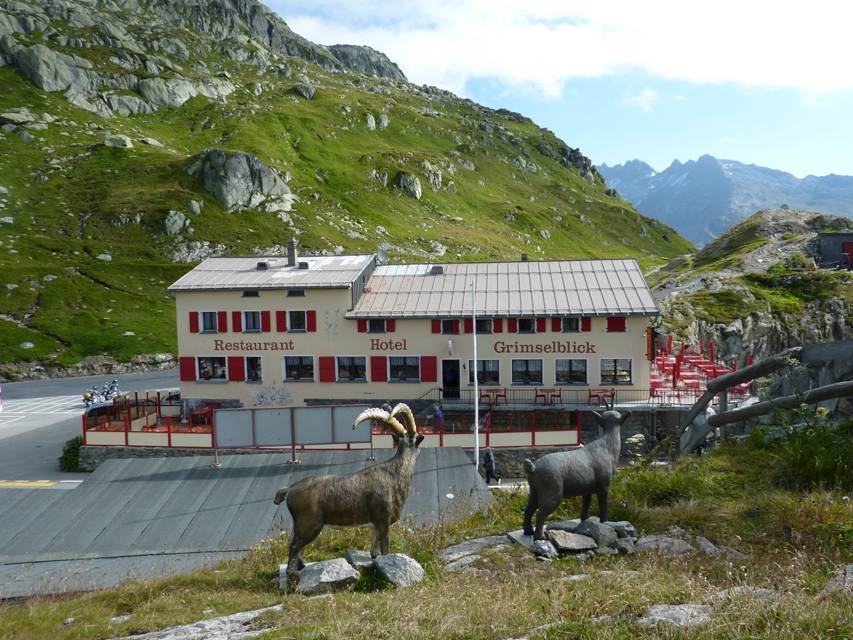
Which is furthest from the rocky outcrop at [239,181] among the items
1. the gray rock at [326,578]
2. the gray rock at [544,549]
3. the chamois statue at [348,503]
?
the gray rock at [544,549]

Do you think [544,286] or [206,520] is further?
[544,286]

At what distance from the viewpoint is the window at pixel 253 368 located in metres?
39.0

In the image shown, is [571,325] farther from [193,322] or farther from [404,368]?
[193,322]

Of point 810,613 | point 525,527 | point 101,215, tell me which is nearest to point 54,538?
point 525,527

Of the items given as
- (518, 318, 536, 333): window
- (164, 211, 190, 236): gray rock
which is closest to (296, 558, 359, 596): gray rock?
(518, 318, 536, 333): window

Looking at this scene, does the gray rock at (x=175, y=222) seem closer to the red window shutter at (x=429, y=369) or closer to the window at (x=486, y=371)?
the red window shutter at (x=429, y=369)

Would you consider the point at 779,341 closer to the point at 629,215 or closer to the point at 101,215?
the point at 101,215

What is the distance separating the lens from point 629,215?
196375 millimetres

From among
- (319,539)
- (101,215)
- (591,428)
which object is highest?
(101,215)

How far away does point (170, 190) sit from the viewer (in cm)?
10869

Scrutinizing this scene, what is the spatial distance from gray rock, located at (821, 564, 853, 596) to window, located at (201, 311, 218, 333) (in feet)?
124

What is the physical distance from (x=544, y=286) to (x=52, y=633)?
34843mm

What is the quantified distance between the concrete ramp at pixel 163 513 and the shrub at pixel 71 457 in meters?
15.7

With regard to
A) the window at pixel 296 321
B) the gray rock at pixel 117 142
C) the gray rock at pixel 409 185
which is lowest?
the window at pixel 296 321
